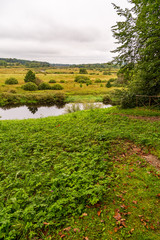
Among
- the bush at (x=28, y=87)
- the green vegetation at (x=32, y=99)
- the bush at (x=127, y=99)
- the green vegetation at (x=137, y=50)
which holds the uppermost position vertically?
the green vegetation at (x=137, y=50)

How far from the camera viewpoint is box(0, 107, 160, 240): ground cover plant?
11.4 ft

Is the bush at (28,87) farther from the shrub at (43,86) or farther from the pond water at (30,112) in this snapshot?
the pond water at (30,112)

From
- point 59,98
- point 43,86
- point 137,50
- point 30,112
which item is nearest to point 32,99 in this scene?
point 59,98

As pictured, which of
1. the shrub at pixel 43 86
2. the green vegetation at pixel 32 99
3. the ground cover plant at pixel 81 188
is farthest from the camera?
the shrub at pixel 43 86

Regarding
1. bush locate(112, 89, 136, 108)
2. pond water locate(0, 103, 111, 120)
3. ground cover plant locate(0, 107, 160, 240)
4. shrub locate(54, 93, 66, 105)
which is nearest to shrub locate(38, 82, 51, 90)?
shrub locate(54, 93, 66, 105)

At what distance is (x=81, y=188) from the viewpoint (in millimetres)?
4473

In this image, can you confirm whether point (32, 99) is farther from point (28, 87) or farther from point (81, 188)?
point (81, 188)

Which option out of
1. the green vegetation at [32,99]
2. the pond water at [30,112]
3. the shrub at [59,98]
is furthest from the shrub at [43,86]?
the pond water at [30,112]

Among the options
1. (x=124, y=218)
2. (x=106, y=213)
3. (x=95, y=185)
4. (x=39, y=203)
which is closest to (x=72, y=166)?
(x=95, y=185)

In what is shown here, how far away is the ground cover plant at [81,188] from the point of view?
3.46 m

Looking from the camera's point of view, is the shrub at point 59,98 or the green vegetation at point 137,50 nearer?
the green vegetation at point 137,50

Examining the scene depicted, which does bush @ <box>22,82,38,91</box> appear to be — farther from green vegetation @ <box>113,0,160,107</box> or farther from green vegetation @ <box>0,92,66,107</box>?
green vegetation @ <box>113,0,160,107</box>

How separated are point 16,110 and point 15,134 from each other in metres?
26.6

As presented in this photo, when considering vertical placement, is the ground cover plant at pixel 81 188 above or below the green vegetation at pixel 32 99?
above
